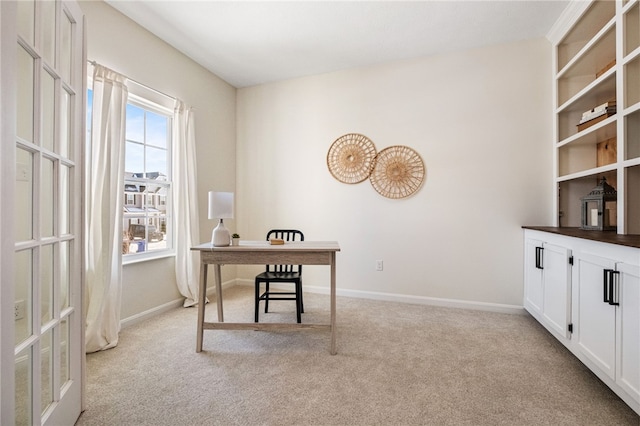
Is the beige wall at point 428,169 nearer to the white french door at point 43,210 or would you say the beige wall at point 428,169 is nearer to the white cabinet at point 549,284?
the white cabinet at point 549,284

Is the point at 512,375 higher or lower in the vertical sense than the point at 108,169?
lower

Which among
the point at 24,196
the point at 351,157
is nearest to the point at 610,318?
the point at 351,157

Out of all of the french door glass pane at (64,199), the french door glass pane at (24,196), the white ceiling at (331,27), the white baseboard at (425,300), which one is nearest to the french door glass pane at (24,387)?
the french door glass pane at (24,196)

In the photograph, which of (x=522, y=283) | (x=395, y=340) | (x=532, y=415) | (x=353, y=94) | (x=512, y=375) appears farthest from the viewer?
(x=353, y=94)

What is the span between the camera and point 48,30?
1.26 meters

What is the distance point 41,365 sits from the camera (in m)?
1.19

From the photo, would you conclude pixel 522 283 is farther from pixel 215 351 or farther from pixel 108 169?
pixel 108 169

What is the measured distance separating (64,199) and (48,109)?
412 millimetres

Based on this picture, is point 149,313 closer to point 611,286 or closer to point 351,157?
point 351,157

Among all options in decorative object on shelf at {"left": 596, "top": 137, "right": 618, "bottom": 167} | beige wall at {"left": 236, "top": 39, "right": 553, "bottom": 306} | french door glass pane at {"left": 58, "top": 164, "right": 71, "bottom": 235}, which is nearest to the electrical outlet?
french door glass pane at {"left": 58, "top": 164, "right": 71, "bottom": 235}

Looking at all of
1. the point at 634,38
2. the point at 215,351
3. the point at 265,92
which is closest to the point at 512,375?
the point at 215,351

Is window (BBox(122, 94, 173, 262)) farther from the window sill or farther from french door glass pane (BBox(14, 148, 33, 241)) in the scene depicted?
french door glass pane (BBox(14, 148, 33, 241))

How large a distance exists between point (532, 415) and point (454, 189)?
2162mm

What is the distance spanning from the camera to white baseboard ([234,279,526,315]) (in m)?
3.02
